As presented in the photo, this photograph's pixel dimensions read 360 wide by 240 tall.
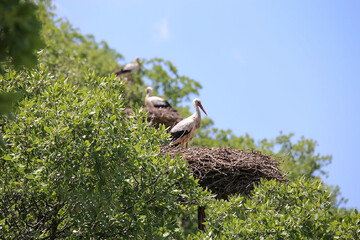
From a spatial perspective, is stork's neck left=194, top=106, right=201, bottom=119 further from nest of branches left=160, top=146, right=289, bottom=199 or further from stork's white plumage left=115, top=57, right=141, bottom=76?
stork's white plumage left=115, top=57, right=141, bottom=76

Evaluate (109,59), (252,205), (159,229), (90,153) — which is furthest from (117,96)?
(109,59)

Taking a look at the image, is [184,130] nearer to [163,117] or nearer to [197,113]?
[197,113]

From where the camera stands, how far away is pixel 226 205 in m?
7.57

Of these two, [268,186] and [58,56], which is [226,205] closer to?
[268,186]

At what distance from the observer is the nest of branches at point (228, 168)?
8.56 m

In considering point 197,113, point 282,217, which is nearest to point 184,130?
point 197,113

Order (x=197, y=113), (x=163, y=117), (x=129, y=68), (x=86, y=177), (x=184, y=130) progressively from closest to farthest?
(x=86, y=177) < (x=184, y=130) < (x=197, y=113) < (x=163, y=117) < (x=129, y=68)

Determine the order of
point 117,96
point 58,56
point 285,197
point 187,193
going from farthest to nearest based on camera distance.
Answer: point 58,56 → point 285,197 → point 117,96 → point 187,193

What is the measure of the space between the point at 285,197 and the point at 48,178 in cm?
387

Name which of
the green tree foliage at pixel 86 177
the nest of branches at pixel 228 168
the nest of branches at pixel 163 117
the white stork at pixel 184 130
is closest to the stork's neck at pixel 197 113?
the white stork at pixel 184 130

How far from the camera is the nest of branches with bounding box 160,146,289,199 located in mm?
8562

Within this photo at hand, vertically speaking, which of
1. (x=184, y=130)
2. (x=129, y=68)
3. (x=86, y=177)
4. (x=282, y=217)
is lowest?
(x=86, y=177)

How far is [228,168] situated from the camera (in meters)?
8.52

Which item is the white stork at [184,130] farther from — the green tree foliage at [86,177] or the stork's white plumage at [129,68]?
the stork's white plumage at [129,68]
